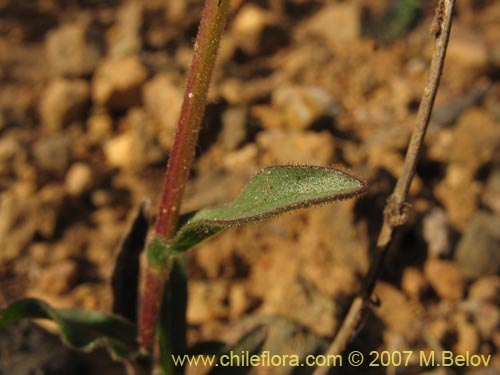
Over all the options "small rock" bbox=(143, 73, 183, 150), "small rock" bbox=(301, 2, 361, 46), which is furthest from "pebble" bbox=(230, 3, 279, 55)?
"small rock" bbox=(143, 73, 183, 150)

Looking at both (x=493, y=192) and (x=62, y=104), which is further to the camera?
(x=62, y=104)

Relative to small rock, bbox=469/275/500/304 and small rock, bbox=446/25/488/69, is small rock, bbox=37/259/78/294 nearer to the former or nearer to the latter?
small rock, bbox=469/275/500/304

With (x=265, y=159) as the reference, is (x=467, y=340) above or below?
below

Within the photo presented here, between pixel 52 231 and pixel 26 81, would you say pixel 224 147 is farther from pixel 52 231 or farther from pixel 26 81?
pixel 26 81

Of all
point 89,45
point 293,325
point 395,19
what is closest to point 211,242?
point 293,325

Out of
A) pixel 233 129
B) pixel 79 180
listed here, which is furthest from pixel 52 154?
pixel 233 129

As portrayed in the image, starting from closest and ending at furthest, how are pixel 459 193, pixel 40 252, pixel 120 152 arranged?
pixel 40 252 → pixel 459 193 → pixel 120 152

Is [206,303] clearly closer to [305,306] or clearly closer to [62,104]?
[305,306]
